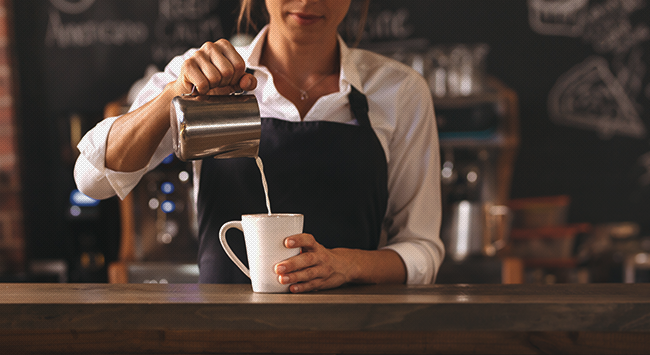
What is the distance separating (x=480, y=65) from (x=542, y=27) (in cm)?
62

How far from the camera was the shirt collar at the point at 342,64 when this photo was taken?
126cm

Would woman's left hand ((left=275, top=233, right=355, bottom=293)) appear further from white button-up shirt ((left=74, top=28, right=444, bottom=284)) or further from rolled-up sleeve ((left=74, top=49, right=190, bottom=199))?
rolled-up sleeve ((left=74, top=49, right=190, bottom=199))

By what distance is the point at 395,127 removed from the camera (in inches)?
50.1

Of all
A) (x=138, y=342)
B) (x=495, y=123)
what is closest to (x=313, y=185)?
(x=138, y=342)

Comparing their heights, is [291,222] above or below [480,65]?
below

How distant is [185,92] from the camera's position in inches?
38.6

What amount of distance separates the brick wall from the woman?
7.03ft

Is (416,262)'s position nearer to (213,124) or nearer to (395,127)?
(395,127)

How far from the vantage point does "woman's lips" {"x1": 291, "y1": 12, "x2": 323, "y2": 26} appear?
1134 millimetres

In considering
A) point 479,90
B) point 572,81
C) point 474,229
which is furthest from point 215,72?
point 572,81

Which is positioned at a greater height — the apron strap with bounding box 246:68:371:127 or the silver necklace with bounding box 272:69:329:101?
the silver necklace with bounding box 272:69:329:101

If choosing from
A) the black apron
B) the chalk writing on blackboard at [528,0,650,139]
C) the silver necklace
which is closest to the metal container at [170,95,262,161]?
the black apron

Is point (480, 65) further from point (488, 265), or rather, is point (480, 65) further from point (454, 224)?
point (488, 265)

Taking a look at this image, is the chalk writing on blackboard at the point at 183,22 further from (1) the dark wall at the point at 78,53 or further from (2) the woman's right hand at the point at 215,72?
(2) the woman's right hand at the point at 215,72
